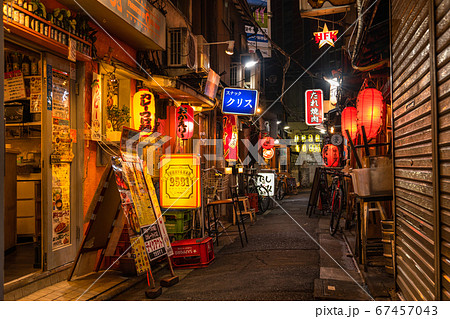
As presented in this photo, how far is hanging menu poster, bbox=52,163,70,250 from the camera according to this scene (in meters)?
7.71

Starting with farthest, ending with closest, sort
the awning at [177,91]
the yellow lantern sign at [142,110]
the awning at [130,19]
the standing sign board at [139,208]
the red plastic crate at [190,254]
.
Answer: the awning at [177,91] → the yellow lantern sign at [142,110] → the red plastic crate at [190,254] → the awning at [130,19] → the standing sign board at [139,208]

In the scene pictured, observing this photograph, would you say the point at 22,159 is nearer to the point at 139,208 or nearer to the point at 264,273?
the point at 139,208

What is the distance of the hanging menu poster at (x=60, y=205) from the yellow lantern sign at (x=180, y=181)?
3.25m

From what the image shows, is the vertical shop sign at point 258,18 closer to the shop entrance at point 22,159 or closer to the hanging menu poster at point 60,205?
the shop entrance at point 22,159

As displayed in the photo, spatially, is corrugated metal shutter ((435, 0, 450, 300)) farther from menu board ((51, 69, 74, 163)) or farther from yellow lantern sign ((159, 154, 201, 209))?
yellow lantern sign ((159, 154, 201, 209))

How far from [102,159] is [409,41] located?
24.9ft

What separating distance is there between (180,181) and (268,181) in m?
14.3

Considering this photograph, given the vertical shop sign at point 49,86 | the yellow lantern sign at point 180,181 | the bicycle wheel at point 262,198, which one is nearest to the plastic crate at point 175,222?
the yellow lantern sign at point 180,181

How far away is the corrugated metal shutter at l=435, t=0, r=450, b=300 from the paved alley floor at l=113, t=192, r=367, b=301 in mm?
3263

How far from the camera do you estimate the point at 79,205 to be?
27.7ft

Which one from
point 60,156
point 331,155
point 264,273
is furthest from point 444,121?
point 331,155

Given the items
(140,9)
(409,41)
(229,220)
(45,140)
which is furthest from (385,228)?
(229,220)

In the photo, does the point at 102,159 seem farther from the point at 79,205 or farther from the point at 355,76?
the point at 355,76

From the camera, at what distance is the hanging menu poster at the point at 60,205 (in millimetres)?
7711
